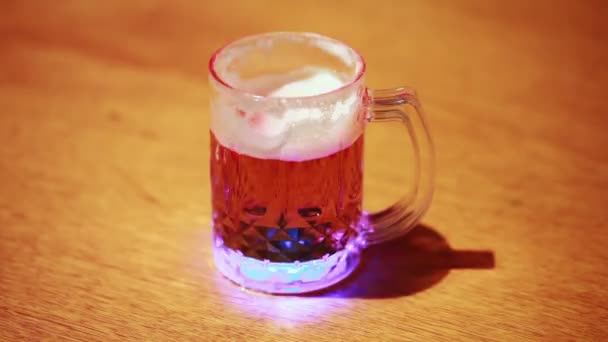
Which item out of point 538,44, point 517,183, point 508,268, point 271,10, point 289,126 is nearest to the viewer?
point 289,126

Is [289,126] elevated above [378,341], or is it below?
above

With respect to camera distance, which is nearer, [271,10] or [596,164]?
[596,164]

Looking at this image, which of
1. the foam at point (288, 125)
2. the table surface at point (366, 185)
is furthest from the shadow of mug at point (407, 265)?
the foam at point (288, 125)

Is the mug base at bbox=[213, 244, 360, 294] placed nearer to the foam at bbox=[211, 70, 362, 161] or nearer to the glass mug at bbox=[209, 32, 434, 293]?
the glass mug at bbox=[209, 32, 434, 293]

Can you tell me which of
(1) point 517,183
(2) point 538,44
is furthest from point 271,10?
(1) point 517,183

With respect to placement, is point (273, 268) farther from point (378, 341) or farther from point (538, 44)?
point (538, 44)

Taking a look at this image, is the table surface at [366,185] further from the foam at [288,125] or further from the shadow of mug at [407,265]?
the foam at [288,125]

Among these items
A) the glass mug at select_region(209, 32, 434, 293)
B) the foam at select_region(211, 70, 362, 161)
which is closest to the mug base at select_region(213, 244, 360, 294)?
the glass mug at select_region(209, 32, 434, 293)
